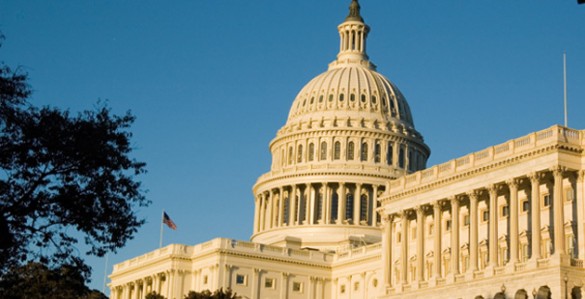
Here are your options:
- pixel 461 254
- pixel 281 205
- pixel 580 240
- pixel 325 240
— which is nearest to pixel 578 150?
pixel 580 240

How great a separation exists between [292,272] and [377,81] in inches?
1920

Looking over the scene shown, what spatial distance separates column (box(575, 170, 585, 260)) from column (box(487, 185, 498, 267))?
783cm

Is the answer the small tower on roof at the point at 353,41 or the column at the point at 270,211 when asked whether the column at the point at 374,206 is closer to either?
the column at the point at 270,211

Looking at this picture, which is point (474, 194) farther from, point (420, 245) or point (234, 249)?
point (234, 249)

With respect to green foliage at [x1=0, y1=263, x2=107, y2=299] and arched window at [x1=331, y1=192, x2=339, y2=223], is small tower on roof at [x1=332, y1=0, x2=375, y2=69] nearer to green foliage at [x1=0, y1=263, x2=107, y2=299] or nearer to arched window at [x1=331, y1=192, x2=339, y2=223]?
arched window at [x1=331, y1=192, x2=339, y2=223]

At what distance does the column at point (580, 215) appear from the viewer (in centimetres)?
8294

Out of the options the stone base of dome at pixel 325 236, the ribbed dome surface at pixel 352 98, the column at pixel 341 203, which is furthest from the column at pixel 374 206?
the ribbed dome surface at pixel 352 98

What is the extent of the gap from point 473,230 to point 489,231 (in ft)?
6.22

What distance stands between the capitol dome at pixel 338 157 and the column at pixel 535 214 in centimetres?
5981

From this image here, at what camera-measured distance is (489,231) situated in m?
90.6

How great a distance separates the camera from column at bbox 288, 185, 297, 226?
15812cm

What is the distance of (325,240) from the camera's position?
151375mm

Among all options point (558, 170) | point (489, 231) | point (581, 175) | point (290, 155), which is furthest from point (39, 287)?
point (290, 155)

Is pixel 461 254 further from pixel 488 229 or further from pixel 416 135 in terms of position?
pixel 416 135
